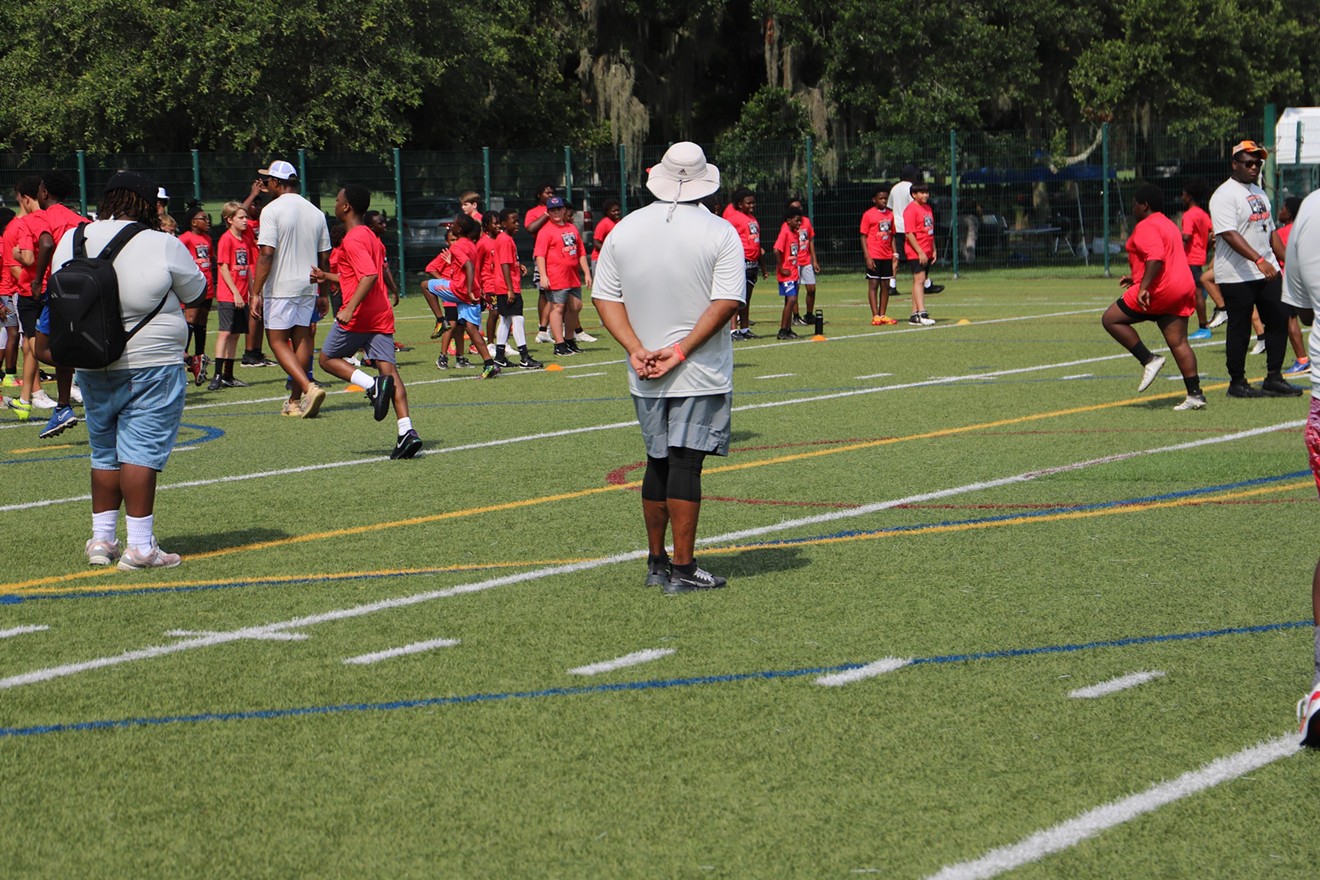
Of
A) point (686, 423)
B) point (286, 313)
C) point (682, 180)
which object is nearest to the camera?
point (686, 423)

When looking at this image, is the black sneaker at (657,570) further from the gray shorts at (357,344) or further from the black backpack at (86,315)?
the gray shorts at (357,344)

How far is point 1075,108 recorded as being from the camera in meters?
41.9

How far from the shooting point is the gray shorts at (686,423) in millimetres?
7793

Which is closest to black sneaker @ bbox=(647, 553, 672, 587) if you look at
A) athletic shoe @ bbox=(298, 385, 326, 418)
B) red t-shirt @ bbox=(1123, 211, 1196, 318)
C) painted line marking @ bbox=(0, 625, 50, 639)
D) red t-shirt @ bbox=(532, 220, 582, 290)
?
painted line marking @ bbox=(0, 625, 50, 639)

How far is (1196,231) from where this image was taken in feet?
65.5

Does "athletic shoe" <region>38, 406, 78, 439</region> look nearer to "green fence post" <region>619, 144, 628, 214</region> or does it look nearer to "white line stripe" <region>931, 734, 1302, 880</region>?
"white line stripe" <region>931, 734, 1302, 880</region>

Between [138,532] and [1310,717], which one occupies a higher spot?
[138,532]

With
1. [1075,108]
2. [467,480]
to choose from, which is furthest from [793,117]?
[467,480]

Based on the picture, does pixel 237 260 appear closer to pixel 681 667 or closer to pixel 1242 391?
pixel 1242 391

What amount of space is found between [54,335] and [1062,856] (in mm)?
5556

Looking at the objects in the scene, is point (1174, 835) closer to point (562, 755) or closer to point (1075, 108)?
point (562, 755)

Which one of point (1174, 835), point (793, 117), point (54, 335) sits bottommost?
point (1174, 835)

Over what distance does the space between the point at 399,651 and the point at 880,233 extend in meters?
18.6

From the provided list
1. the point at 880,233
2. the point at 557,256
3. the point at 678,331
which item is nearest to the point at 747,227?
the point at 880,233
